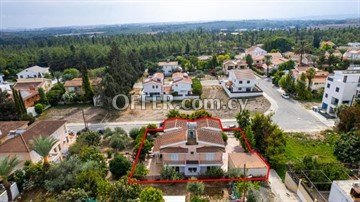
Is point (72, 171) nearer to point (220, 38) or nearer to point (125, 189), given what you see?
point (125, 189)

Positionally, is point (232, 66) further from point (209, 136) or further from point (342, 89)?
point (209, 136)

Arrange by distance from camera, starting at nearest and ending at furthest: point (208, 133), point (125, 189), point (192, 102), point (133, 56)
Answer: point (125, 189), point (208, 133), point (192, 102), point (133, 56)

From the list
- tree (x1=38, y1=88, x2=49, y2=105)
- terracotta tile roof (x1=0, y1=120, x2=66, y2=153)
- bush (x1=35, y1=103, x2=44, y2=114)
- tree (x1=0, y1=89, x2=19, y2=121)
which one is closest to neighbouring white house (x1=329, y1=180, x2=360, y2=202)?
terracotta tile roof (x1=0, y1=120, x2=66, y2=153)

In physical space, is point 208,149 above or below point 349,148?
above

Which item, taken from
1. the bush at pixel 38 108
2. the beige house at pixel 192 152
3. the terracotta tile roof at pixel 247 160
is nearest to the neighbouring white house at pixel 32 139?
the beige house at pixel 192 152

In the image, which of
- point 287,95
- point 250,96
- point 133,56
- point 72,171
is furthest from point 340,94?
point 133,56

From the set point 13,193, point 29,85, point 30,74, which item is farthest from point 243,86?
point 30,74
